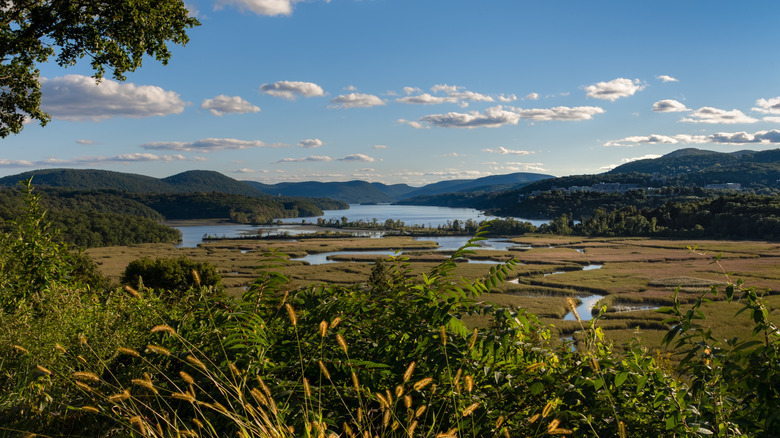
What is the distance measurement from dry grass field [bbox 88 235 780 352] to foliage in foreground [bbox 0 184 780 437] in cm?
1908

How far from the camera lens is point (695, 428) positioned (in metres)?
2.79

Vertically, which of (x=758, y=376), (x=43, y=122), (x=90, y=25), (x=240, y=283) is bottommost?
(x=240, y=283)

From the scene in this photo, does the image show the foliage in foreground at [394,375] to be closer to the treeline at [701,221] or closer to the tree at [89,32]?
the tree at [89,32]

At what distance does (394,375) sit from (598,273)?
64.4 m

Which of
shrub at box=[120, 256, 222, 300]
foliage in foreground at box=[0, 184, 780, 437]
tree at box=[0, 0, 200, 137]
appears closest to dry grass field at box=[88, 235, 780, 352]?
shrub at box=[120, 256, 222, 300]

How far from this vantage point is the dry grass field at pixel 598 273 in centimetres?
3597

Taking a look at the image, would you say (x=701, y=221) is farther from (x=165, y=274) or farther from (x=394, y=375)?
(x=394, y=375)

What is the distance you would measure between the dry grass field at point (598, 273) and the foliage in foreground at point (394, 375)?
1908 centimetres

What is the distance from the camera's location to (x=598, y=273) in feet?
204

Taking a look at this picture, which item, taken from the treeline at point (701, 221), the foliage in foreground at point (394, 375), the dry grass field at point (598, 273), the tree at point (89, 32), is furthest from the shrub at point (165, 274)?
the treeline at point (701, 221)

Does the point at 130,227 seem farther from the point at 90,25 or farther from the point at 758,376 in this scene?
the point at 758,376

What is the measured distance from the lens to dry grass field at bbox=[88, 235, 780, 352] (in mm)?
35969

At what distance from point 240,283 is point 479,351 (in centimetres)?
5521

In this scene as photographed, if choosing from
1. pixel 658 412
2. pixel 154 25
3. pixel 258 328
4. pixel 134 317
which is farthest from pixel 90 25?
pixel 658 412
